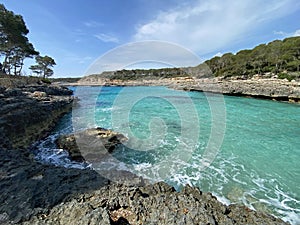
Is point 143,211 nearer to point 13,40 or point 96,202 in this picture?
point 96,202

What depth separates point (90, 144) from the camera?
24.3ft

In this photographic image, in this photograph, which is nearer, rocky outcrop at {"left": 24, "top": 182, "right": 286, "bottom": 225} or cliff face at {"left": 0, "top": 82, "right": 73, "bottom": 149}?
rocky outcrop at {"left": 24, "top": 182, "right": 286, "bottom": 225}

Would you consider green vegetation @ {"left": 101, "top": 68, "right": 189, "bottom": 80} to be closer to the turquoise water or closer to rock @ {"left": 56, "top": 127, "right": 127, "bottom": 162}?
the turquoise water

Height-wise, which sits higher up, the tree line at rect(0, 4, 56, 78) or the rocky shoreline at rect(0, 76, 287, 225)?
the tree line at rect(0, 4, 56, 78)

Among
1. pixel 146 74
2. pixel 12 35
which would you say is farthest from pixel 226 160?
pixel 146 74

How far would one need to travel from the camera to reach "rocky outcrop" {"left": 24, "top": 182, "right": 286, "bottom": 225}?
270 centimetres

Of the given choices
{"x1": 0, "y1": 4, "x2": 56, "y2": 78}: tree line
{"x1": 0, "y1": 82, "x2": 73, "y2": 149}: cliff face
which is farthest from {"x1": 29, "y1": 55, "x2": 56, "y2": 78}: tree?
{"x1": 0, "y1": 82, "x2": 73, "y2": 149}: cliff face

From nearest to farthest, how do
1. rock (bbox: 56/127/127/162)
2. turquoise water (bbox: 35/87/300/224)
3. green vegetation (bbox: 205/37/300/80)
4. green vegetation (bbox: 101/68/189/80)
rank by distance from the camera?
turquoise water (bbox: 35/87/300/224)
rock (bbox: 56/127/127/162)
green vegetation (bbox: 205/37/300/80)
green vegetation (bbox: 101/68/189/80)

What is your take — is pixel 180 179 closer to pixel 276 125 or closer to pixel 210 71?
pixel 276 125

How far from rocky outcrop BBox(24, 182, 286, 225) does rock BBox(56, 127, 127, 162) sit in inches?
140

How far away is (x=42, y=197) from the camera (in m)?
3.41

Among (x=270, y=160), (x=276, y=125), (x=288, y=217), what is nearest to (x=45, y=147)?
(x=288, y=217)

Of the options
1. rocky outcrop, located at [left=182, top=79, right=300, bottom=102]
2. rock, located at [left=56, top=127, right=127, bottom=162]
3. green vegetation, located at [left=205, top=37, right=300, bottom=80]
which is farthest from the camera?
green vegetation, located at [left=205, top=37, right=300, bottom=80]

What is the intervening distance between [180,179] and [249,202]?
1.99m
